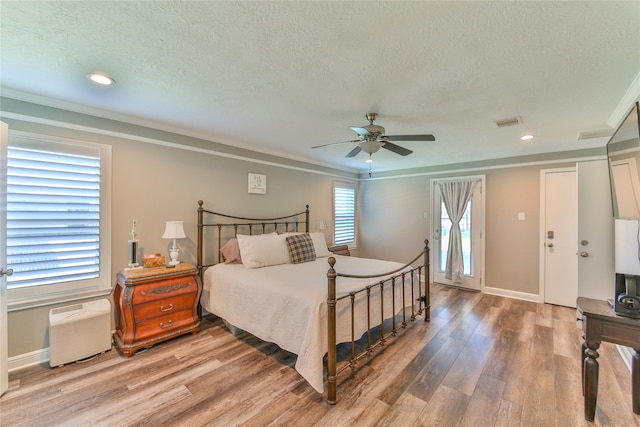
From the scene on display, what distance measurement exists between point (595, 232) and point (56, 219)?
19.1 ft

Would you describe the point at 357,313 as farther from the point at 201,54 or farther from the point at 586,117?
the point at 586,117

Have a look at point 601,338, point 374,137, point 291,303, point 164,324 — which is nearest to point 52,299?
point 164,324

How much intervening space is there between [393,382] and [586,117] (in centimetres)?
319

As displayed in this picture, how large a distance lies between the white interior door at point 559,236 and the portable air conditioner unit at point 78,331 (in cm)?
574

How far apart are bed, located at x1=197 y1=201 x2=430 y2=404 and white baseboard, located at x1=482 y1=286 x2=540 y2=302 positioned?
1.70 meters

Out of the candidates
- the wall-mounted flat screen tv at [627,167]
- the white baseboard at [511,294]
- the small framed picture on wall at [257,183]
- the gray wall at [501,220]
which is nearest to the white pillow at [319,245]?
the small framed picture on wall at [257,183]

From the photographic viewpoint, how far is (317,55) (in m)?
1.68

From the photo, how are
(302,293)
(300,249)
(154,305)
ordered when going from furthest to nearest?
(300,249) → (154,305) → (302,293)

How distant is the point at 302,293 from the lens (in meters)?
2.24

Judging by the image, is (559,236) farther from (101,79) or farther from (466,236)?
→ (101,79)

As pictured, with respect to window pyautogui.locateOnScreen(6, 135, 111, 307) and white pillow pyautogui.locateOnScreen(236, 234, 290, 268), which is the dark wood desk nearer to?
white pillow pyautogui.locateOnScreen(236, 234, 290, 268)

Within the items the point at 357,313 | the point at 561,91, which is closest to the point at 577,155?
the point at 561,91

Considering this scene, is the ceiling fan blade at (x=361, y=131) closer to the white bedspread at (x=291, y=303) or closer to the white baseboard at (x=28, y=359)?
the white bedspread at (x=291, y=303)

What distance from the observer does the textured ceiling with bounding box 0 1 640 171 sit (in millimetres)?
1329
